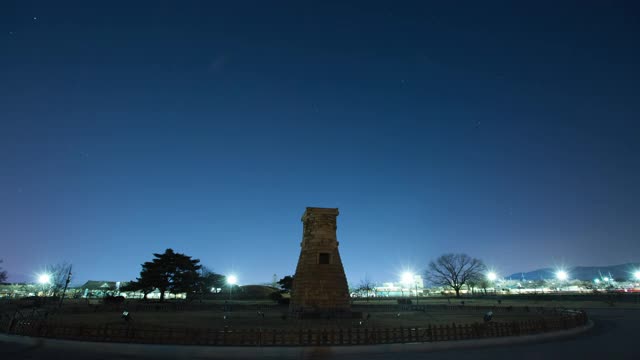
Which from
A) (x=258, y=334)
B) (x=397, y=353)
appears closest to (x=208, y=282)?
(x=258, y=334)

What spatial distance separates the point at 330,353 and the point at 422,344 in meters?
4.29

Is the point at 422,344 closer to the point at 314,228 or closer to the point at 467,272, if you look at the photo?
the point at 314,228

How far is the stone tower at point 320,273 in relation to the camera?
1117 inches

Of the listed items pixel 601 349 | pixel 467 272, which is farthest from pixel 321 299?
pixel 467 272

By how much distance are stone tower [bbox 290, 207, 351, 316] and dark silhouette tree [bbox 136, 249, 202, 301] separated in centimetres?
3719

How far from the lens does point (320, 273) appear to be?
1149 inches

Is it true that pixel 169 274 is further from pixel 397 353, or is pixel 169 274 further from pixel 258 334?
pixel 397 353

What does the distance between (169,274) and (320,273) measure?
1618 inches

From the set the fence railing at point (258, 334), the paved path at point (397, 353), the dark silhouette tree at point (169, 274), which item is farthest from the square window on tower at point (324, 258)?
the dark silhouette tree at point (169, 274)

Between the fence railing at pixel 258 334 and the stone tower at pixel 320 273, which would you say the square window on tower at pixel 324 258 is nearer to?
the stone tower at pixel 320 273

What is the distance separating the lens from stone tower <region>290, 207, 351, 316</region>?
93.1 feet

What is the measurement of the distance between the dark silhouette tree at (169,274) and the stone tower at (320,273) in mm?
37186

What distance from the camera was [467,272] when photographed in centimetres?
9006

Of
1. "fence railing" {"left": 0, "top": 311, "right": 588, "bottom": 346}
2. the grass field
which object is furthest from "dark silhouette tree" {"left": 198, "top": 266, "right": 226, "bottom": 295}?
"fence railing" {"left": 0, "top": 311, "right": 588, "bottom": 346}
